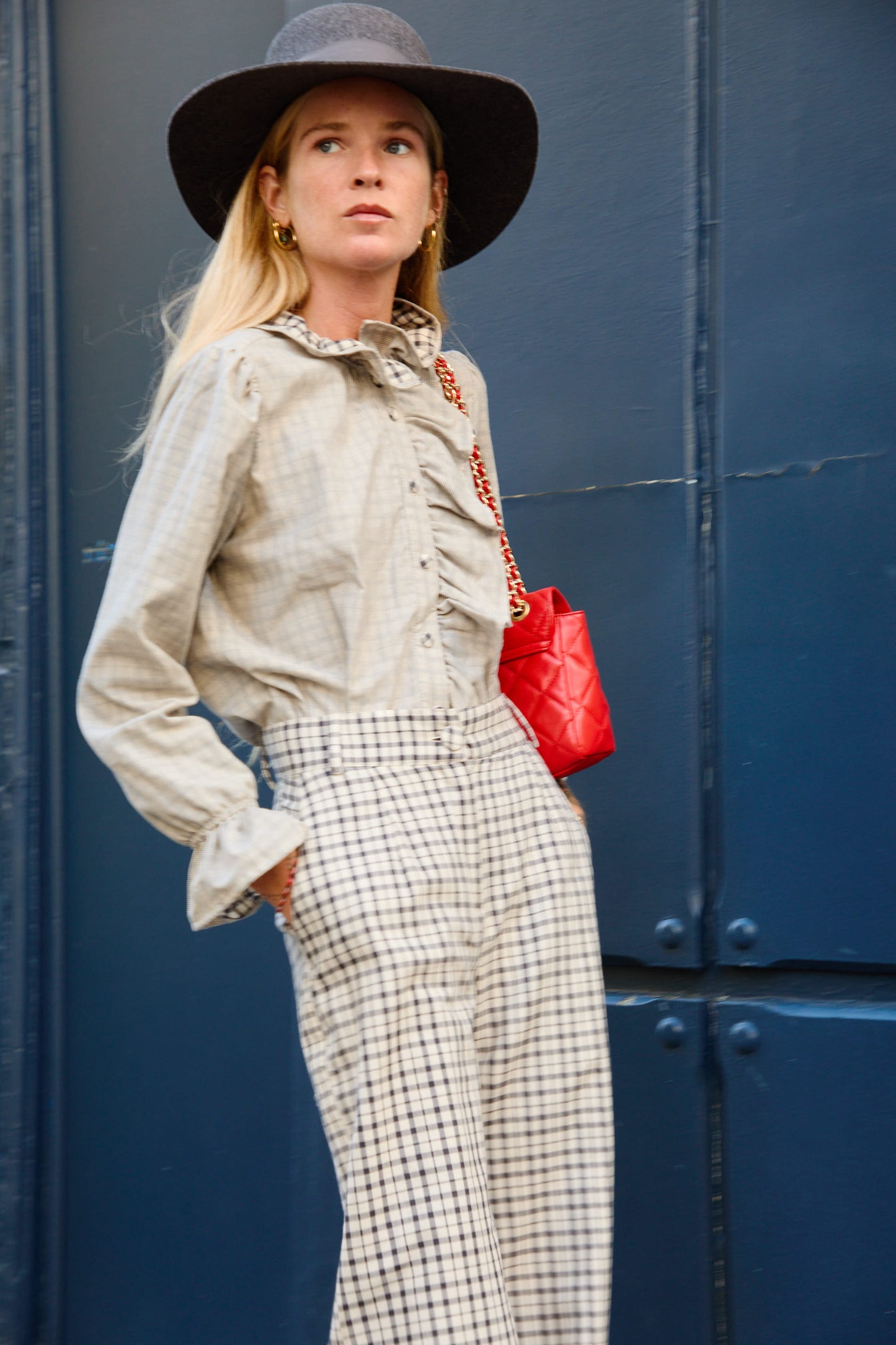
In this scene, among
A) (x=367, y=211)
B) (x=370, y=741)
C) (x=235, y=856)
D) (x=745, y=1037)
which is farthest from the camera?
(x=745, y=1037)

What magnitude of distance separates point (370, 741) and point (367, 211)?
0.73 metres

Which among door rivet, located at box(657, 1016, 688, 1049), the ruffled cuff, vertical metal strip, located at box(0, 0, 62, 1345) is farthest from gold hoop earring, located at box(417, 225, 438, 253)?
door rivet, located at box(657, 1016, 688, 1049)

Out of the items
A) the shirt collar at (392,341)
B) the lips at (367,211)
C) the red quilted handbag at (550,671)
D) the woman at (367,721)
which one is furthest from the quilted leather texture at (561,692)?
the lips at (367,211)

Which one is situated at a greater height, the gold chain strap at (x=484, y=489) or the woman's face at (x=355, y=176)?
the woman's face at (x=355, y=176)

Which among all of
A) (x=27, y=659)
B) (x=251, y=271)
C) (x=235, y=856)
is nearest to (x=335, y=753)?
(x=235, y=856)

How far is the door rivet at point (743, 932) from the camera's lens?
2.30 meters

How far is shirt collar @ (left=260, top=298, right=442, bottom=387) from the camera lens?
1834 millimetres

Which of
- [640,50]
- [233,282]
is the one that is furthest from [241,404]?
[640,50]

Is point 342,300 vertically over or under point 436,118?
under

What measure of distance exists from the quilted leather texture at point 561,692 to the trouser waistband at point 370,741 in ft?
0.90

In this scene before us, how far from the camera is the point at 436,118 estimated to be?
6.58ft

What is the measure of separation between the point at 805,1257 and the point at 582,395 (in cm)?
155

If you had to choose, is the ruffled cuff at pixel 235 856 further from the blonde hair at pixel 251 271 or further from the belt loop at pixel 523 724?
the blonde hair at pixel 251 271

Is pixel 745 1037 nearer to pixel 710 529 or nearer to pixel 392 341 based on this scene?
pixel 710 529
